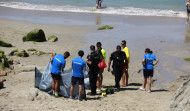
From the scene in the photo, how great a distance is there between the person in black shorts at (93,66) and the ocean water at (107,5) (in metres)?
23.8

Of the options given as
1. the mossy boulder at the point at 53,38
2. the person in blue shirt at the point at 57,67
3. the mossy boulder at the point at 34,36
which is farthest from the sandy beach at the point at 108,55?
the mossy boulder at the point at 34,36

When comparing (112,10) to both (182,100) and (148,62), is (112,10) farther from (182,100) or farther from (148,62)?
(182,100)

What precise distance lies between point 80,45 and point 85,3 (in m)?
23.5

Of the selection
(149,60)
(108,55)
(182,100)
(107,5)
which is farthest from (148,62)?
(107,5)

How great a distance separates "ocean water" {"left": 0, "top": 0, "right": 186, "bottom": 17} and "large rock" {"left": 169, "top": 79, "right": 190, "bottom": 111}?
26.8 m

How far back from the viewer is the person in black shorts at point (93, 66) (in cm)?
912

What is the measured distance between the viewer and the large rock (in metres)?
6.07

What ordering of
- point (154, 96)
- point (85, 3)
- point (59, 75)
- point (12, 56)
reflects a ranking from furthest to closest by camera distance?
point (85, 3), point (12, 56), point (154, 96), point (59, 75)

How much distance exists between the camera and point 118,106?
835 centimetres

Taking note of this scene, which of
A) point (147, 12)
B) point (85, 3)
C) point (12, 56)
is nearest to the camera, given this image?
point (12, 56)

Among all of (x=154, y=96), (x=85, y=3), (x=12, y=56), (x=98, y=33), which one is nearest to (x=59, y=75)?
(x=154, y=96)

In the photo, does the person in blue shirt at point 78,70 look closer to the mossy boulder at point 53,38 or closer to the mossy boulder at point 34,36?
the mossy boulder at point 53,38

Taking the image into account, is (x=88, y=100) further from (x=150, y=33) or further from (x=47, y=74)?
(x=150, y=33)

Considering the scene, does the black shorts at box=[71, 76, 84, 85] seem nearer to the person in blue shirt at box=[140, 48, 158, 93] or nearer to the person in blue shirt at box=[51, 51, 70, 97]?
the person in blue shirt at box=[51, 51, 70, 97]
